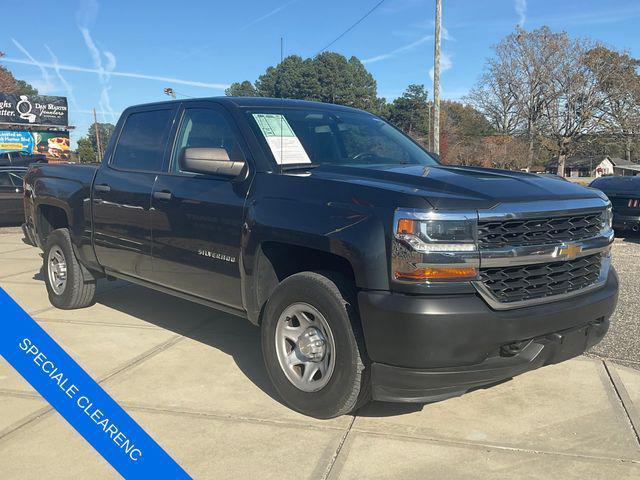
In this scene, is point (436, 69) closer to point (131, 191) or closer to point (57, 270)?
point (57, 270)

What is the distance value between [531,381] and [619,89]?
48690 millimetres

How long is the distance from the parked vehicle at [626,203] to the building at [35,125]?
43.6m

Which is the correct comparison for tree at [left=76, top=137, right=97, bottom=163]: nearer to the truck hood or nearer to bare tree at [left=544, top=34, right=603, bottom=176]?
bare tree at [left=544, top=34, right=603, bottom=176]

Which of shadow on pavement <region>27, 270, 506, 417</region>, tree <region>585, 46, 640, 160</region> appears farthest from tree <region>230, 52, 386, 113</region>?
shadow on pavement <region>27, 270, 506, 417</region>

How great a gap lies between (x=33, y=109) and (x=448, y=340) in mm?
51597

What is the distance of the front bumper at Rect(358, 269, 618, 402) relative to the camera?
9.50 ft

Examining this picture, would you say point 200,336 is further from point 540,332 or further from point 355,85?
point 355,85

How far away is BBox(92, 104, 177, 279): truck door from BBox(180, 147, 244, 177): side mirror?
0.91 metres

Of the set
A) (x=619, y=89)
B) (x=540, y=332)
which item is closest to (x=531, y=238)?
(x=540, y=332)

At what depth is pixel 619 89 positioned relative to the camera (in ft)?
151

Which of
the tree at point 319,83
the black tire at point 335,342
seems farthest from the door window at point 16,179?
the tree at point 319,83

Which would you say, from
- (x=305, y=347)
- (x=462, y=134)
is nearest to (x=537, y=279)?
(x=305, y=347)

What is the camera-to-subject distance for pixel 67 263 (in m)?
5.87

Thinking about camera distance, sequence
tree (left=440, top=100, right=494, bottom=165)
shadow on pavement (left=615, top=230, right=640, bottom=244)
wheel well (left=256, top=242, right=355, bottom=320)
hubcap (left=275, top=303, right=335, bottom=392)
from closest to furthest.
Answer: hubcap (left=275, top=303, right=335, bottom=392), wheel well (left=256, top=242, right=355, bottom=320), shadow on pavement (left=615, top=230, right=640, bottom=244), tree (left=440, top=100, right=494, bottom=165)
